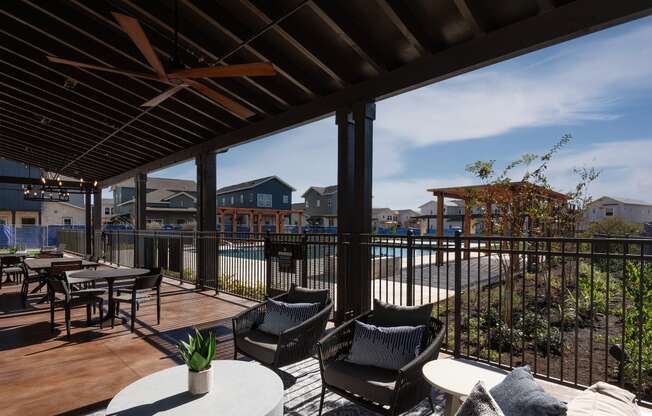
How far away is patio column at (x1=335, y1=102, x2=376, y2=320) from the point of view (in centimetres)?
499

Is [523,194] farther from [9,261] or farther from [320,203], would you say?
[320,203]

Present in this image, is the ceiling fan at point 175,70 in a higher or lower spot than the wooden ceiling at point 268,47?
lower

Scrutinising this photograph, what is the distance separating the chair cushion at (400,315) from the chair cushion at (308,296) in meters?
0.73

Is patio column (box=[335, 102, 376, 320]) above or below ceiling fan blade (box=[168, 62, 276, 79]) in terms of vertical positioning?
below

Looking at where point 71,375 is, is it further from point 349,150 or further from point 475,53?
point 475,53

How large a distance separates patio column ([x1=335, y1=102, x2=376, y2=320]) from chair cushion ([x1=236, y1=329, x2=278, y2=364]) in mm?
1674

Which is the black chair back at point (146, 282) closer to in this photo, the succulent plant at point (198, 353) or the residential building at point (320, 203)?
the succulent plant at point (198, 353)

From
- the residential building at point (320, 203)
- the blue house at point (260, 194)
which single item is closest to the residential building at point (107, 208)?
the blue house at point (260, 194)

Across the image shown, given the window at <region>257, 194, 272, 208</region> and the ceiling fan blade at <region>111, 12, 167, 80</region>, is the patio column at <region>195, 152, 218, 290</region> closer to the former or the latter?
the ceiling fan blade at <region>111, 12, 167, 80</region>

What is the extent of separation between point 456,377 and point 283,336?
1.47m

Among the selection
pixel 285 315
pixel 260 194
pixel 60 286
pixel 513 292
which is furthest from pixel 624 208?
pixel 60 286

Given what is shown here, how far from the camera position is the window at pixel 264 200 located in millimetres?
34750

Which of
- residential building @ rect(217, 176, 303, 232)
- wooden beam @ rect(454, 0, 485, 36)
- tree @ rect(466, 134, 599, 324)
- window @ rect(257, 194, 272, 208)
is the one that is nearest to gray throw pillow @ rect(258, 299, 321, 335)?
wooden beam @ rect(454, 0, 485, 36)

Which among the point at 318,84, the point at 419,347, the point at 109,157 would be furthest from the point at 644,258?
Answer: the point at 109,157
